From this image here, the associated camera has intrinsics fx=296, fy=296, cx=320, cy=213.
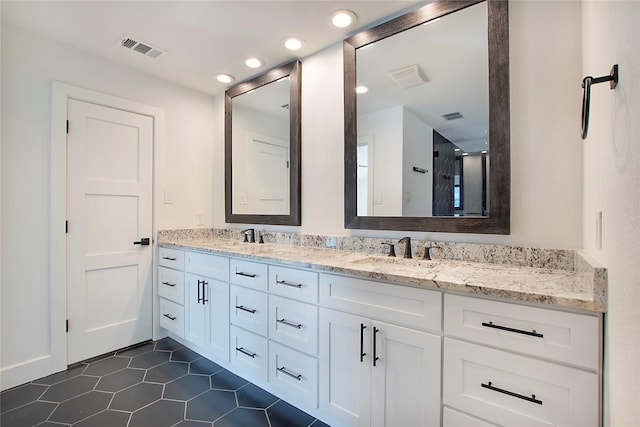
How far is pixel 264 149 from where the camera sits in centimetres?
269

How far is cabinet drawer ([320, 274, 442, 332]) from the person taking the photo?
48.1 inches

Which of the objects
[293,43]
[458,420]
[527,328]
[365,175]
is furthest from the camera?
[293,43]

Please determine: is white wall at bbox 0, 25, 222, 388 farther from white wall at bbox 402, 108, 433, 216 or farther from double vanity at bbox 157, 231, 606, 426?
white wall at bbox 402, 108, 433, 216

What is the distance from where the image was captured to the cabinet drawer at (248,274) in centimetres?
184

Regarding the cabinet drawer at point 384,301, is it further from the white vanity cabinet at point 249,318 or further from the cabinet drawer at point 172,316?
the cabinet drawer at point 172,316

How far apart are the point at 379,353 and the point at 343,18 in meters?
1.98

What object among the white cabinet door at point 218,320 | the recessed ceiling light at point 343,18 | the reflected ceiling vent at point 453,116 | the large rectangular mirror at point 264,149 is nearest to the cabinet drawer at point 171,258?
the white cabinet door at point 218,320

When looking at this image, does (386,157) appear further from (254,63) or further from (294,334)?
(254,63)

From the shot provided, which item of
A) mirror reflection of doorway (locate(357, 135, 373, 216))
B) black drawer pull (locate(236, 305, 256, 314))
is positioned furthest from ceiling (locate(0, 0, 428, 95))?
black drawer pull (locate(236, 305, 256, 314))

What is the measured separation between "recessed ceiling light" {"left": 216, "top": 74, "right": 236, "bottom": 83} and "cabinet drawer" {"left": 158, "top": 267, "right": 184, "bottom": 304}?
5.91 feet

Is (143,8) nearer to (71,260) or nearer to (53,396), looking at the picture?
(71,260)

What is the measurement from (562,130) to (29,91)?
3295 mm

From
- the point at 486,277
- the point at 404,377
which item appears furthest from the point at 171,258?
the point at 486,277

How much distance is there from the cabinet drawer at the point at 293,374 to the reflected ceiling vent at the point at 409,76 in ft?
5.67
